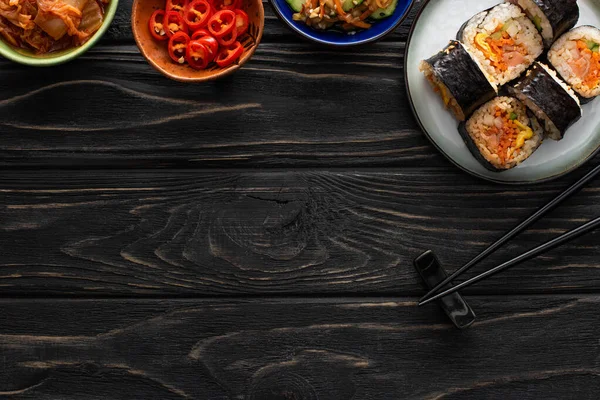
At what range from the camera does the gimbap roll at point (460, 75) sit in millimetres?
1773

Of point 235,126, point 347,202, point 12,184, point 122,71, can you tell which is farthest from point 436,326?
point 12,184

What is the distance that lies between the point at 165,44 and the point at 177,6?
0.10 meters

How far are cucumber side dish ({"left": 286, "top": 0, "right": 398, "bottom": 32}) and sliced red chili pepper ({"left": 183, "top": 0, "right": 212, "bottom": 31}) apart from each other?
0.22 m

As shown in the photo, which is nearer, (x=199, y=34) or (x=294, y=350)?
(x=199, y=34)

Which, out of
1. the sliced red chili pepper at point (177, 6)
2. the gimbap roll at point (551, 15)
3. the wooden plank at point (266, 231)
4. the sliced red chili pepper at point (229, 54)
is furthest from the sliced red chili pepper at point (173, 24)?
the gimbap roll at point (551, 15)

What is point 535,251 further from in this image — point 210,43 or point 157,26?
point 157,26

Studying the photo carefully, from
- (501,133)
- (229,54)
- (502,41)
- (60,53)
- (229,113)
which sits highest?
(60,53)

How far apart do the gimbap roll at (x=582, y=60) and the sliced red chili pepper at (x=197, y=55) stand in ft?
3.13

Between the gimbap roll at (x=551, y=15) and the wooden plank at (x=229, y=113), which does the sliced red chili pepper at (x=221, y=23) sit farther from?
the gimbap roll at (x=551, y=15)

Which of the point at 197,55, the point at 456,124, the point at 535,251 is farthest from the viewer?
the point at 456,124

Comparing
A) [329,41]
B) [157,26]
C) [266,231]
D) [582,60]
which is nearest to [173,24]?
[157,26]

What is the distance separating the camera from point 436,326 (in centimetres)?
193

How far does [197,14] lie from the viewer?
1767mm

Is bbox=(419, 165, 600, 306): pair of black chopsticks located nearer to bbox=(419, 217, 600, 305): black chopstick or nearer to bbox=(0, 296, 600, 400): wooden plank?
bbox=(419, 217, 600, 305): black chopstick
